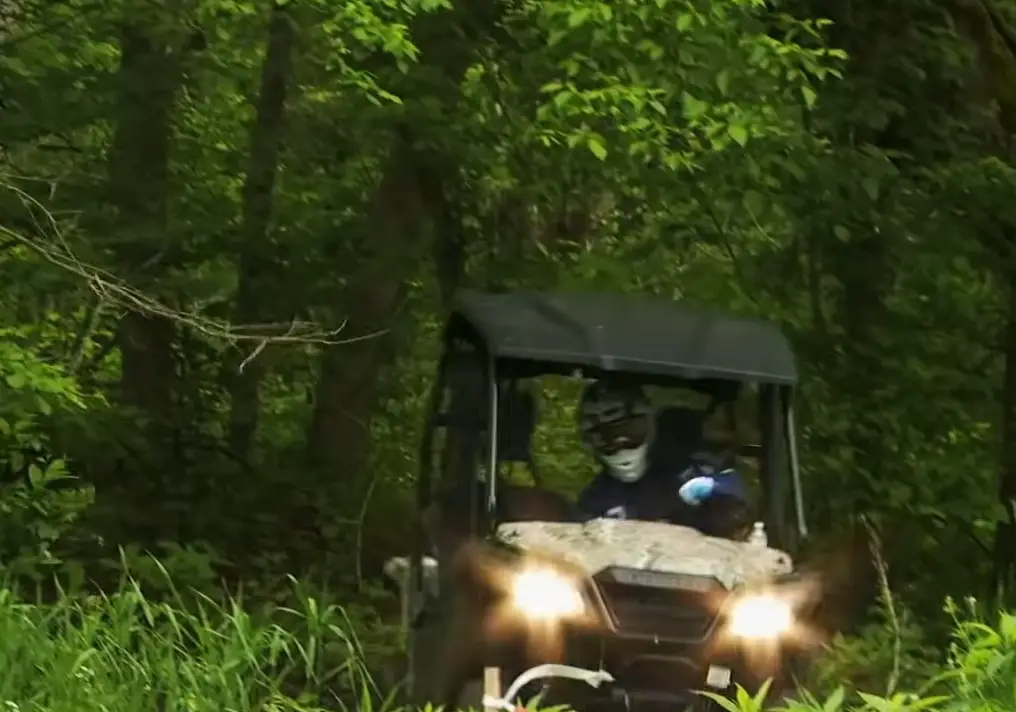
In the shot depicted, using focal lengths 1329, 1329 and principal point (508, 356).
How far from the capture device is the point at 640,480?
5.56 m

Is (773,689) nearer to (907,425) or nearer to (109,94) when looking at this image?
(907,425)

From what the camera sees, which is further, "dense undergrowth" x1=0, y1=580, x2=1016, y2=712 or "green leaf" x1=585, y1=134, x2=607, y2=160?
"green leaf" x1=585, y1=134, x2=607, y2=160

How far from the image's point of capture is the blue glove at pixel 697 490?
5516mm

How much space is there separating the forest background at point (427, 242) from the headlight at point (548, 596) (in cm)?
121

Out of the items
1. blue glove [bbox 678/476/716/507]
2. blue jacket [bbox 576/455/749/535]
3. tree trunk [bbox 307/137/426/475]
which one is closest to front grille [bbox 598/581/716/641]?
blue jacket [bbox 576/455/749/535]

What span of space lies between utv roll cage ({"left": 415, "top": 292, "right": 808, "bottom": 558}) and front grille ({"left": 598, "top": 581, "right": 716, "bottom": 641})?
617 millimetres

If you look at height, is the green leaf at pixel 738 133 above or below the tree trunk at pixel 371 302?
above

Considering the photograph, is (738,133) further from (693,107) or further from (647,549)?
(647,549)

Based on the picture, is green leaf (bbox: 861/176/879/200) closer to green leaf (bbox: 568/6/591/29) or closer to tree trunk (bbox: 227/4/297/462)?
green leaf (bbox: 568/6/591/29)

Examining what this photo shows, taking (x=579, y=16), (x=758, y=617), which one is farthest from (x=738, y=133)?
(x=758, y=617)

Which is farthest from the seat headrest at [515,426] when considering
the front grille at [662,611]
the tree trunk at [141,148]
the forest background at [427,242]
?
the tree trunk at [141,148]

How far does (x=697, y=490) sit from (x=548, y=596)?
1011 mm

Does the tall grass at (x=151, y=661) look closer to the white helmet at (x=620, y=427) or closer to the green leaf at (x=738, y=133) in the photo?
the white helmet at (x=620, y=427)

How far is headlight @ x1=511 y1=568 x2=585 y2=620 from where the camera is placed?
4809 mm
